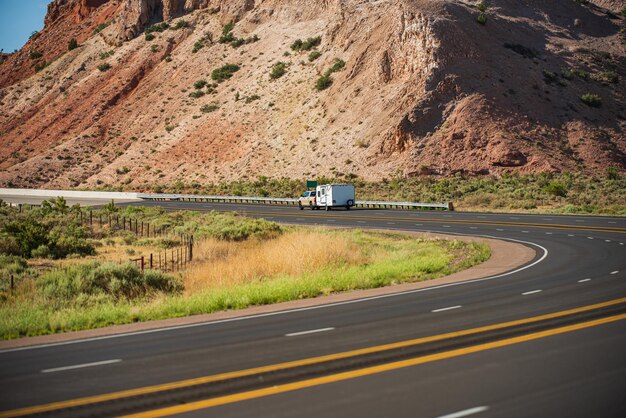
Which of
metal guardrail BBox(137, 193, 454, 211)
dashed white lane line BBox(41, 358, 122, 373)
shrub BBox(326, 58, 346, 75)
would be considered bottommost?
dashed white lane line BBox(41, 358, 122, 373)

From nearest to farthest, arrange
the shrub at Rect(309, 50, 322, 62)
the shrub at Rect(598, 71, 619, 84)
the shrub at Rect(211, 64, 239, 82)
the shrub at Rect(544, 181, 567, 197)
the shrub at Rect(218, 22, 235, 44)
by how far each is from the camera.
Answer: the shrub at Rect(544, 181, 567, 197) → the shrub at Rect(598, 71, 619, 84) → the shrub at Rect(309, 50, 322, 62) → the shrub at Rect(211, 64, 239, 82) → the shrub at Rect(218, 22, 235, 44)

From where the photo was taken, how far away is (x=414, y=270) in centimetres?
2153

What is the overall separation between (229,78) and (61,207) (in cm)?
4844

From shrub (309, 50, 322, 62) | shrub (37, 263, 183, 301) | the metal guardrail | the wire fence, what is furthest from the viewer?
shrub (309, 50, 322, 62)

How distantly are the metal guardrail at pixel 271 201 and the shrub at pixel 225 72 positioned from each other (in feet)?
97.7

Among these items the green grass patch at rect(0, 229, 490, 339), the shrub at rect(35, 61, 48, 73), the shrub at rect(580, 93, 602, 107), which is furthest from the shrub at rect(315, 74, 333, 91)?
the shrub at rect(35, 61, 48, 73)

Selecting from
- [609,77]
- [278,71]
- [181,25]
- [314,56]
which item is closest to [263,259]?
[314,56]

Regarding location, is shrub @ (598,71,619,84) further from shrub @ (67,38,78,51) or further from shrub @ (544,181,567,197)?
shrub @ (67,38,78,51)

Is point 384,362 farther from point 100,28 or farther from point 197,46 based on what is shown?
point 100,28

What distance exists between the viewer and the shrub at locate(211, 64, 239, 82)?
97.4 metres

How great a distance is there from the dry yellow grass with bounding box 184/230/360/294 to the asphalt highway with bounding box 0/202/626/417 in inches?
289

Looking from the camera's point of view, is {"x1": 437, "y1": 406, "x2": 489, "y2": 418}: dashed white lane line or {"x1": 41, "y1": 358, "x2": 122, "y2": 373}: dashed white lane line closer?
{"x1": 437, "y1": 406, "x2": 489, "y2": 418}: dashed white lane line

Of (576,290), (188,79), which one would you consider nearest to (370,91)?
(188,79)

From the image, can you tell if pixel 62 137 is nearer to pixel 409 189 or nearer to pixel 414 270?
pixel 409 189
